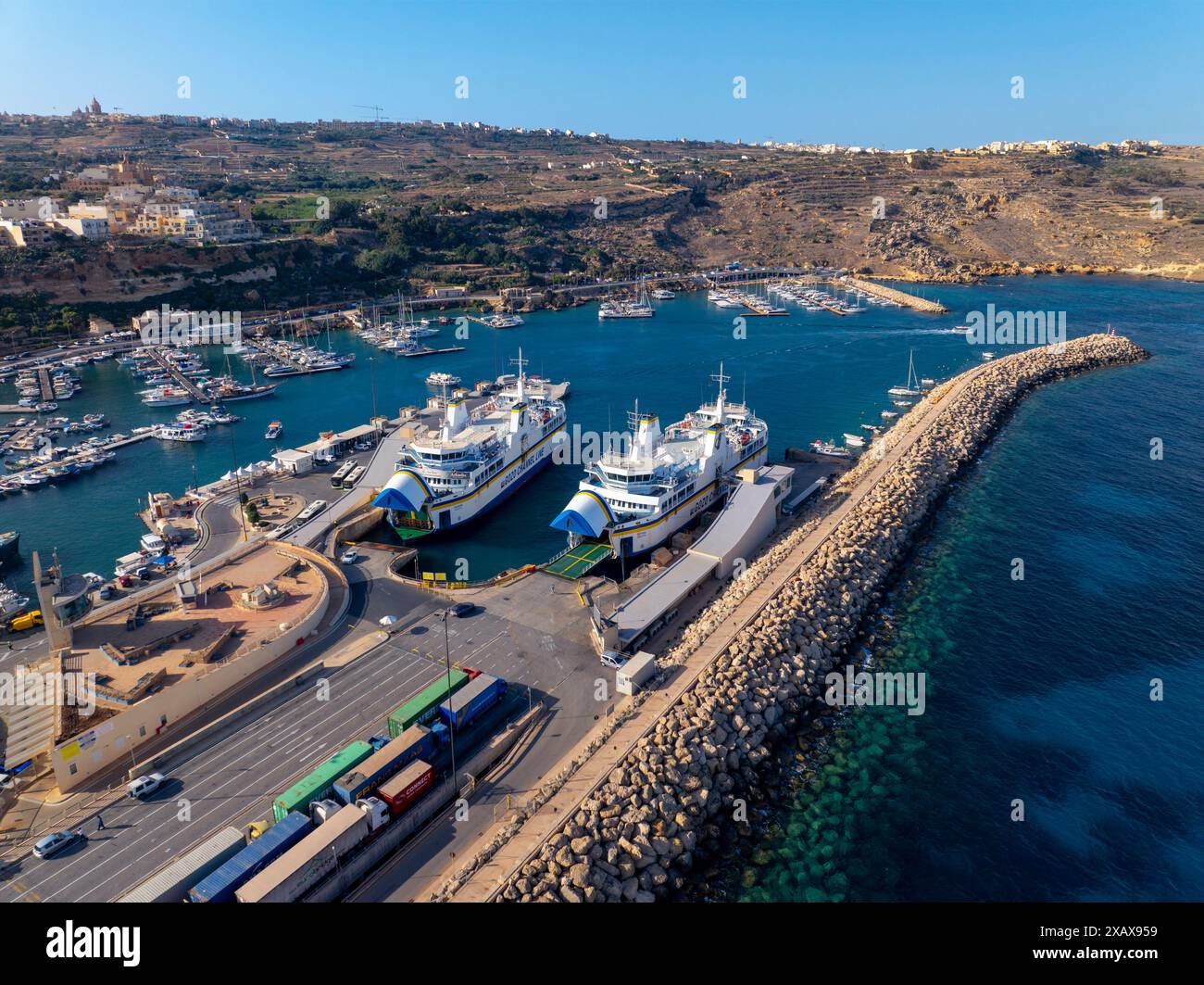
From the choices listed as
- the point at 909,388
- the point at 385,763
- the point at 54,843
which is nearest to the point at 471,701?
the point at 385,763

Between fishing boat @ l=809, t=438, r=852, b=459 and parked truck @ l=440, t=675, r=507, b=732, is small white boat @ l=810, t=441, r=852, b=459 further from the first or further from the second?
parked truck @ l=440, t=675, r=507, b=732

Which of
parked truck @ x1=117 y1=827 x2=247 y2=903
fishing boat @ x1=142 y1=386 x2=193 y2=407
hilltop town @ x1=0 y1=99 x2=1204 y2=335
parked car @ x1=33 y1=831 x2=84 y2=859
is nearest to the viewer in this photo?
parked truck @ x1=117 y1=827 x2=247 y2=903

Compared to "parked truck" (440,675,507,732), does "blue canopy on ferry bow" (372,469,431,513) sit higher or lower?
higher

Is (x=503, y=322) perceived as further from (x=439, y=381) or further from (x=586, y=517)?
(x=586, y=517)

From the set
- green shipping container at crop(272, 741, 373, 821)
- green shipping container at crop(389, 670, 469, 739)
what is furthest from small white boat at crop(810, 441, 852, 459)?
green shipping container at crop(272, 741, 373, 821)

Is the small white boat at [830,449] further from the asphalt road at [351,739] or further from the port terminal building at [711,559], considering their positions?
the asphalt road at [351,739]

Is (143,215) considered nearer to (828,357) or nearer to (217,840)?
(828,357)

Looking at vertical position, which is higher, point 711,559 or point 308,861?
point 711,559

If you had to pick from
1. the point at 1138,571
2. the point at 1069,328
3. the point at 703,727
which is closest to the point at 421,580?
the point at 703,727
